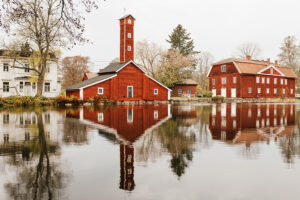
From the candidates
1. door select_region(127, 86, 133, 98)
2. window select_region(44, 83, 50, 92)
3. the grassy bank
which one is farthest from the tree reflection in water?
window select_region(44, 83, 50, 92)

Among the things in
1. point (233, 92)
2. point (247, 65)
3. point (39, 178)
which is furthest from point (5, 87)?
A: point (247, 65)

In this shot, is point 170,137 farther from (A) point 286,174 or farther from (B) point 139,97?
(B) point 139,97

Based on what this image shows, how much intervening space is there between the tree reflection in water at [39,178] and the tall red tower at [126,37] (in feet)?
114

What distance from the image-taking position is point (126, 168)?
198 inches

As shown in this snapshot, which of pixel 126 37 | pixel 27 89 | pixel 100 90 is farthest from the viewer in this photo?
pixel 27 89

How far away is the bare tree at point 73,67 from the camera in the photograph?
73.2m

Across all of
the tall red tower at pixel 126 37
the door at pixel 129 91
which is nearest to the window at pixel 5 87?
the tall red tower at pixel 126 37

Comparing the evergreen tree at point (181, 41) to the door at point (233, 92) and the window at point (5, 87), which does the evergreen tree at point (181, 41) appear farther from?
the window at point (5, 87)

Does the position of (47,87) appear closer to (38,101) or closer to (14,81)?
(14,81)

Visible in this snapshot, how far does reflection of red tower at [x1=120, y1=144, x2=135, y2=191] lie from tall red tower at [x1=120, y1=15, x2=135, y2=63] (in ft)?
113

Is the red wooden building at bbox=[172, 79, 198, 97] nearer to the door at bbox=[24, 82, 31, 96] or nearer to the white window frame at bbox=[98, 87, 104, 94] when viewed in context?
the white window frame at bbox=[98, 87, 104, 94]

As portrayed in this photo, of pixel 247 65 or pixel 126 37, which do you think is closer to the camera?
pixel 126 37

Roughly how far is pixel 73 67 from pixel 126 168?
73106 millimetres

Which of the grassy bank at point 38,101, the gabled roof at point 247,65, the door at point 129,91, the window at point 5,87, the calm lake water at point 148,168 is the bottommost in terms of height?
the calm lake water at point 148,168
